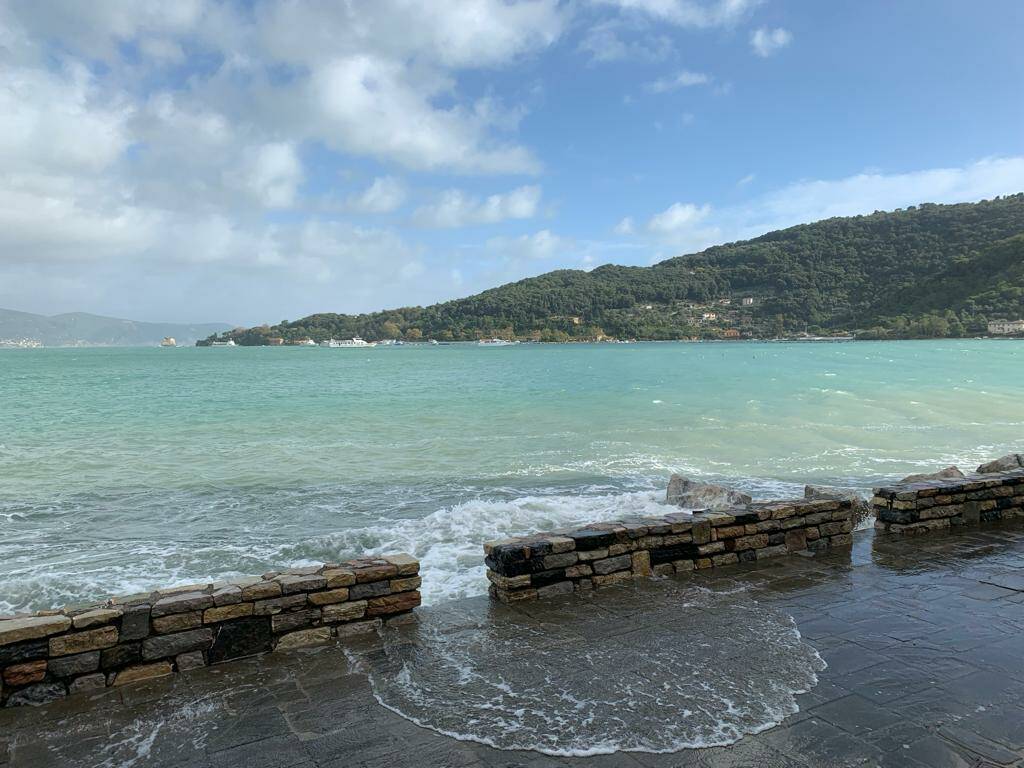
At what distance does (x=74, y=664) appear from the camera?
4.38 metres

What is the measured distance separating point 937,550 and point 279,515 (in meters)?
10.7

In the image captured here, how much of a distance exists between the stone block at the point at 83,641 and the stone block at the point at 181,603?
0.97ft

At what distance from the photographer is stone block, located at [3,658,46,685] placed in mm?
4203

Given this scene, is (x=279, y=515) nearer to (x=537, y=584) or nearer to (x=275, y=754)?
(x=537, y=584)

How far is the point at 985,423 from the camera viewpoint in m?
24.7

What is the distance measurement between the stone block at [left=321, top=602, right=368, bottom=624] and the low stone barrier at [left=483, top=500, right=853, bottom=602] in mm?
1327

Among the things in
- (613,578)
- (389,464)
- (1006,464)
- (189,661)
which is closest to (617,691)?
(613,578)

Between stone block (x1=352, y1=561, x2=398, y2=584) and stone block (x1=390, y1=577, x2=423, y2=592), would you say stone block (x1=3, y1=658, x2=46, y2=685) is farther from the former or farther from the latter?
stone block (x1=390, y1=577, x2=423, y2=592)

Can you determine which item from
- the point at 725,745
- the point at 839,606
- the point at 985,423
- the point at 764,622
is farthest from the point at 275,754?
the point at 985,423

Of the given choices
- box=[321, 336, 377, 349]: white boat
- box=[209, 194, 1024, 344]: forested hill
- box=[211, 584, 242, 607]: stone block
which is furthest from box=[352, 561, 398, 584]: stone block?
box=[321, 336, 377, 349]: white boat

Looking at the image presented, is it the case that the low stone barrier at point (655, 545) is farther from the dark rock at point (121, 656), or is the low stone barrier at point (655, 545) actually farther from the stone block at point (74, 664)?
the stone block at point (74, 664)

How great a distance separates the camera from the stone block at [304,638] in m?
5.00

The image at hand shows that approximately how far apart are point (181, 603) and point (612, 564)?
384cm

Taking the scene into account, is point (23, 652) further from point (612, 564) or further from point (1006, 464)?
point (1006, 464)
